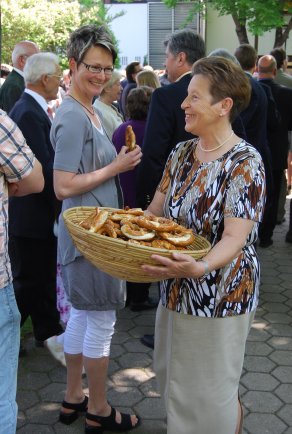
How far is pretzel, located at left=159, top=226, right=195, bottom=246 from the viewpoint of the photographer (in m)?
2.01

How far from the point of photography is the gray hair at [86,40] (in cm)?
262

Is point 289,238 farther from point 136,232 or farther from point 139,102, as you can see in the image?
point 136,232

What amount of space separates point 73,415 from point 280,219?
4.87 metres

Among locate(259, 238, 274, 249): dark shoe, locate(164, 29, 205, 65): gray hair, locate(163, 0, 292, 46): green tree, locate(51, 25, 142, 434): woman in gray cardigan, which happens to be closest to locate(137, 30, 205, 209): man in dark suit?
locate(164, 29, 205, 65): gray hair

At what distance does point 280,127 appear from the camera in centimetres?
618

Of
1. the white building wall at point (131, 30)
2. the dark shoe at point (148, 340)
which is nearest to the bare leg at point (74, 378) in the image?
the dark shoe at point (148, 340)

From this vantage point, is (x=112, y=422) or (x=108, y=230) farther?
(x=112, y=422)

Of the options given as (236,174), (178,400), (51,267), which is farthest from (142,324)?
(236,174)

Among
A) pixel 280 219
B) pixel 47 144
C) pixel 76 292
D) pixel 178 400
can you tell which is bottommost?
pixel 280 219

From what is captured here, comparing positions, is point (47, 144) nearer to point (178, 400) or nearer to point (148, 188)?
point (148, 188)

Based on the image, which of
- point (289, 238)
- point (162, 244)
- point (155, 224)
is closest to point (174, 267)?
point (162, 244)

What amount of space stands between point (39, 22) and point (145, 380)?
18954mm

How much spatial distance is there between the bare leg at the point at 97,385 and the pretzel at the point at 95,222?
99 cm

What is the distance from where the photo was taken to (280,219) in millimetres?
7344
